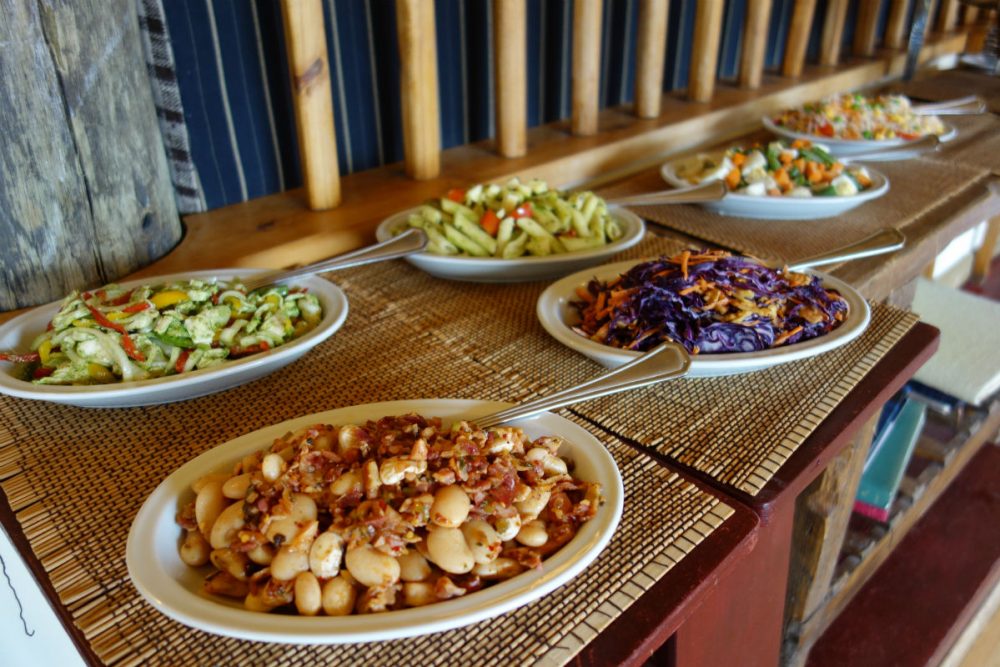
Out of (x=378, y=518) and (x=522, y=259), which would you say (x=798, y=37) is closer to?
(x=522, y=259)

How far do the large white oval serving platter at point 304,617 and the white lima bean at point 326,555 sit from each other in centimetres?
4

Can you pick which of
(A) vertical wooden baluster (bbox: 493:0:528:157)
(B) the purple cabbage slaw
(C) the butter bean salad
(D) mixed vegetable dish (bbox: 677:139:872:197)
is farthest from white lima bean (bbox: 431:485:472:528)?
(A) vertical wooden baluster (bbox: 493:0:528:157)

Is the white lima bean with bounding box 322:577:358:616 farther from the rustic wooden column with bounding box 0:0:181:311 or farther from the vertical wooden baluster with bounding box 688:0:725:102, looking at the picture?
the vertical wooden baluster with bounding box 688:0:725:102

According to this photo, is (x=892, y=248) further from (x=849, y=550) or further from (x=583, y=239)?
(x=849, y=550)

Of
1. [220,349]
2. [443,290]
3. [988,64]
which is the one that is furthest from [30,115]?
[988,64]

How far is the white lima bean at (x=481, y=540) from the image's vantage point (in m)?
0.61

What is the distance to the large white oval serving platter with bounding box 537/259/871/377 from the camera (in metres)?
0.92

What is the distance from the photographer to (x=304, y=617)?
1.86 feet

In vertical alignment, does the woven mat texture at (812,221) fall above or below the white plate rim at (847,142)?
below

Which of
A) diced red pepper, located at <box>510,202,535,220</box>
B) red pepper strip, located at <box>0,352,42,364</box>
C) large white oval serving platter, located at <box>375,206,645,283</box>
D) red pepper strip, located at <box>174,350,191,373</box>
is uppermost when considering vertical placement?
diced red pepper, located at <box>510,202,535,220</box>

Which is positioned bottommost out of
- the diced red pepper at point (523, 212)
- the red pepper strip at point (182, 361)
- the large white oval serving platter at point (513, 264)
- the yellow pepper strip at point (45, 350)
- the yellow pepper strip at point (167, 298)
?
the large white oval serving platter at point (513, 264)

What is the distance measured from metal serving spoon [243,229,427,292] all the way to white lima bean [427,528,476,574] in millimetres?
566

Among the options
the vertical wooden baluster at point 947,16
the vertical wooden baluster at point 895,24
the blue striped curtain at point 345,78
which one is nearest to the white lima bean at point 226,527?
the blue striped curtain at point 345,78

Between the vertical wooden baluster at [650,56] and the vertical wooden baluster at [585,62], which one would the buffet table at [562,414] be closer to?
the vertical wooden baluster at [585,62]
